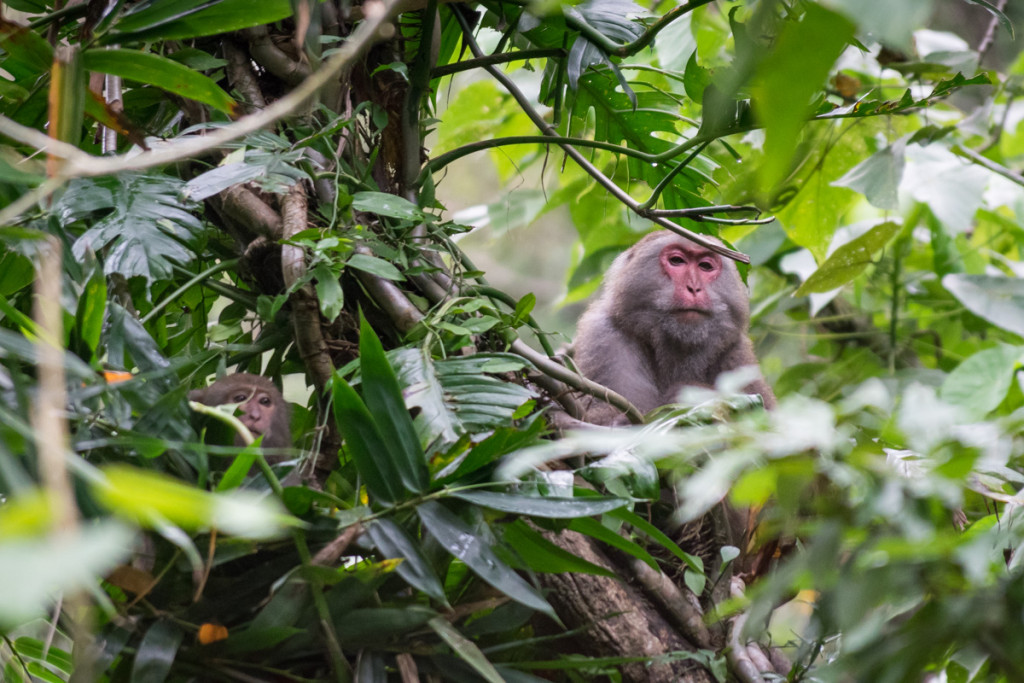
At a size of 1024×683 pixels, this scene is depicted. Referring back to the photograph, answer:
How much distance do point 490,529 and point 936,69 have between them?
2.24m

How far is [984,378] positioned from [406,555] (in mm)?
2492

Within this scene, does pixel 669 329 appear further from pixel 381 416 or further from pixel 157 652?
pixel 157 652

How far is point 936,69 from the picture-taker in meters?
2.83

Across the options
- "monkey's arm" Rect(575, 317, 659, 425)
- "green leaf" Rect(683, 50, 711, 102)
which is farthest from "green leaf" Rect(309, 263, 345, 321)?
"monkey's arm" Rect(575, 317, 659, 425)

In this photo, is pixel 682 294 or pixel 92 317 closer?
pixel 92 317

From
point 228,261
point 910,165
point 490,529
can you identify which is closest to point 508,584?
point 490,529

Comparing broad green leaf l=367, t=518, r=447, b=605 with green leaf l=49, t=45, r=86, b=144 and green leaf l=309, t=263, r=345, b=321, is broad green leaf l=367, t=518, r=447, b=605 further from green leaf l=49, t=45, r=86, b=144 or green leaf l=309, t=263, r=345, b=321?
green leaf l=49, t=45, r=86, b=144

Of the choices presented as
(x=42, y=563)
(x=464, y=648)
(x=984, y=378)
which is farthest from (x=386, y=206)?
(x=984, y=378)

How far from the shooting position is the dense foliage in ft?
3.09

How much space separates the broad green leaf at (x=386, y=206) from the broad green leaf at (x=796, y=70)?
3.99 ft

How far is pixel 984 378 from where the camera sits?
3088 mm

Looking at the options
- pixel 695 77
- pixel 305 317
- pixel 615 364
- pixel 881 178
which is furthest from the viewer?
pixel 615 364

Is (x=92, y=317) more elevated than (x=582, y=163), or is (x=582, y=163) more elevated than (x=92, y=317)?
(x=582, y=163)

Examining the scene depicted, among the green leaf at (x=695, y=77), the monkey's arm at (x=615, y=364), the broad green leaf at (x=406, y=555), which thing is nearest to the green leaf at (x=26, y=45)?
the broad green leaf at (x=406, y=555)
